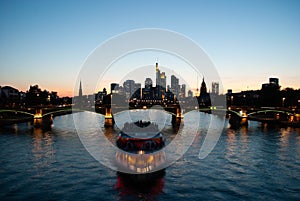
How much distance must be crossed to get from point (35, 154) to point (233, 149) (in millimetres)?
28736

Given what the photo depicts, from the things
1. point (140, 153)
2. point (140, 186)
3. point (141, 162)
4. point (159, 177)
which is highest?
point (140, 153)

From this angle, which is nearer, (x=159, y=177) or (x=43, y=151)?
(x=159, y=177)

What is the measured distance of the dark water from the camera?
73.5ft

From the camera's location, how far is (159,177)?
27219mm

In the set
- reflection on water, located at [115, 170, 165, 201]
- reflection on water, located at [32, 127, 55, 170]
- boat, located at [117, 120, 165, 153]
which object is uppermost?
boat, located at [117, 120, 165, 153]

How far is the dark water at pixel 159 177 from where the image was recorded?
22.4 metres

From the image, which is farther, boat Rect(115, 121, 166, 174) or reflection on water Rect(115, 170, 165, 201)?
boat Rect(115, 121, 166, 174)

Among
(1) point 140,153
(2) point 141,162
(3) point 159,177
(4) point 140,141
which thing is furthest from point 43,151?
(3) point 159,177

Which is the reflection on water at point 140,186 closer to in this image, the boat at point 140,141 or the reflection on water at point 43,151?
the boat at point 140,141

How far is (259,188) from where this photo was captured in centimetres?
2423

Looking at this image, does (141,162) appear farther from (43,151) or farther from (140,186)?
(43,151)

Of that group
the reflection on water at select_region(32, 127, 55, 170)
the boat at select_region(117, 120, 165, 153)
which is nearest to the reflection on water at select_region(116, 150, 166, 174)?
the boat at select_region(117, 120, 165, 153)

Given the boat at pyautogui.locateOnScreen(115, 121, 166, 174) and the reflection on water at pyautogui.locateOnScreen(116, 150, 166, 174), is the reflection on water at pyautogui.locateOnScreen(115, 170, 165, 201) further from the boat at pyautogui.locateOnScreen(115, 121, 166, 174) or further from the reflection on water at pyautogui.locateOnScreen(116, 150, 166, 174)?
the reflection on water at pyautogui.locateOnScreen(116, 150, 166, 174)

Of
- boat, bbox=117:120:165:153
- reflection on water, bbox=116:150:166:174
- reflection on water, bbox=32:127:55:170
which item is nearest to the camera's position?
reflection on water, bbox=116:150:166:174
